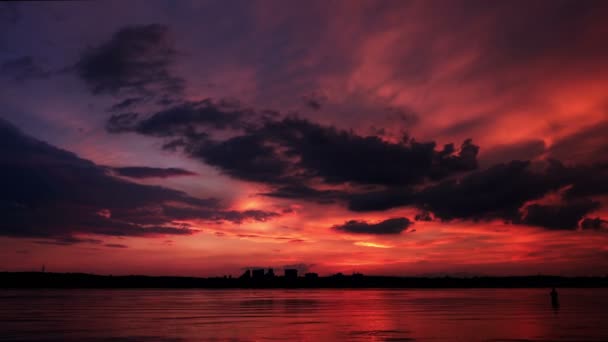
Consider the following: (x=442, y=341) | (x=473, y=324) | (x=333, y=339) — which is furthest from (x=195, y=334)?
(x=473, y=324)

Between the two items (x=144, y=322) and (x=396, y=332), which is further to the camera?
(x=144, y=322)

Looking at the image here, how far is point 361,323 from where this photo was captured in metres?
52.2

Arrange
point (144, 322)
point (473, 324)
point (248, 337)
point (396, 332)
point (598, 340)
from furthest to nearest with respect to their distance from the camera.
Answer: point (144, 322) < point (473, 324) < point (396, 332) < point (248, 337) < point (598, 340)

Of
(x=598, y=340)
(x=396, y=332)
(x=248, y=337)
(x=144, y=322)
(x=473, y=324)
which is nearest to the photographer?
(x=598, y=340)

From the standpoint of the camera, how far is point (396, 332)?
4322cm

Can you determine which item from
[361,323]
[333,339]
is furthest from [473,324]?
[333,339]

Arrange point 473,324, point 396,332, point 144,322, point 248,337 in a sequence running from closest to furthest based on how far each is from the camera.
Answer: point 248,337
point 396,332
point 473,324
point 144,322

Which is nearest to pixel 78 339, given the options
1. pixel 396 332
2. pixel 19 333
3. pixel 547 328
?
pixel 19 333

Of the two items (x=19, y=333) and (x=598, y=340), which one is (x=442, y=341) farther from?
(x=19, y=333)

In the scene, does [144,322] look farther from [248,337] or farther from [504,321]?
[504,321]

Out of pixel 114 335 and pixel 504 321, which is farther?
pixel 504 321

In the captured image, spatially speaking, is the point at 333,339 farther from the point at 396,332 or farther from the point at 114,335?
the point at 114,335

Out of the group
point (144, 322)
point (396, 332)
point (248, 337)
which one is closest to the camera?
point (248, 337)

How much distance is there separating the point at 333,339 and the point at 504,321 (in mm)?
23427
